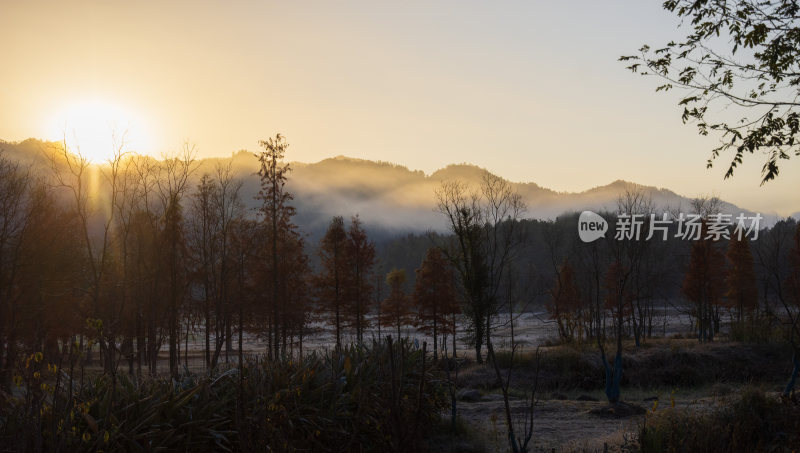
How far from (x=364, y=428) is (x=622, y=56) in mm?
7025

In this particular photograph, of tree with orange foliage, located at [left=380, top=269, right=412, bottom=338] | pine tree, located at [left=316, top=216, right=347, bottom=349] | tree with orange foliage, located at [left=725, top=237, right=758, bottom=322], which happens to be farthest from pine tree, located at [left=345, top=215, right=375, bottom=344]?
tree with orange foliage, located at [left=725, top=237, right=758, bottom=322]

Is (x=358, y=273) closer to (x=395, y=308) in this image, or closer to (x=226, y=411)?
(x=395, y=308)

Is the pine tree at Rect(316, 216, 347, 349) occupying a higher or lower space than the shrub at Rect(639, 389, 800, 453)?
higher

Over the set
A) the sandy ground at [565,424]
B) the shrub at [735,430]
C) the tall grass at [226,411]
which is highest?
the tall grass at [226,411]

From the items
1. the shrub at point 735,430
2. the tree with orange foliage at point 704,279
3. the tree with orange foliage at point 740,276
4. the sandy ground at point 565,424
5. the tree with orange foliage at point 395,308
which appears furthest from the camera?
the tree with orange foliage at point 740,276

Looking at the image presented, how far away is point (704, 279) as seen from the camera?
135ft

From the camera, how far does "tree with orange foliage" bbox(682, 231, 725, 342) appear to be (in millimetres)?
42250

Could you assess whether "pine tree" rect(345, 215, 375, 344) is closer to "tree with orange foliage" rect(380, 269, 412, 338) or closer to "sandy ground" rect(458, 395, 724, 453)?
"tree with orange foliage" rect(380, 269, 412, 338)

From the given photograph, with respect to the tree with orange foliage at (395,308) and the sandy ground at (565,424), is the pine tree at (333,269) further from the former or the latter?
the sandy ground at (565,424)

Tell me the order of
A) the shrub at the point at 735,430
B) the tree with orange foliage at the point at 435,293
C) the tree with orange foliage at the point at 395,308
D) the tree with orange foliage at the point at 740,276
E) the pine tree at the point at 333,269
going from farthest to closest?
the tree with orange foliage at the point at 740,276 < the tree with orange foliage at the point at 395,308 < the tree with orange foliage at the point at 435,293 < the pine tree at the point at 333,269 < the shrub at the point at 735,430

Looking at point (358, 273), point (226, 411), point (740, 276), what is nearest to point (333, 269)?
point (358, 273)

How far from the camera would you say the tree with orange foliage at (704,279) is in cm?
4225

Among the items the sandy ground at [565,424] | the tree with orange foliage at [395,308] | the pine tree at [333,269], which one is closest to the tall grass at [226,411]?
the sandy ground at [565,424]

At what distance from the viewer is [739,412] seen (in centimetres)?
1070
